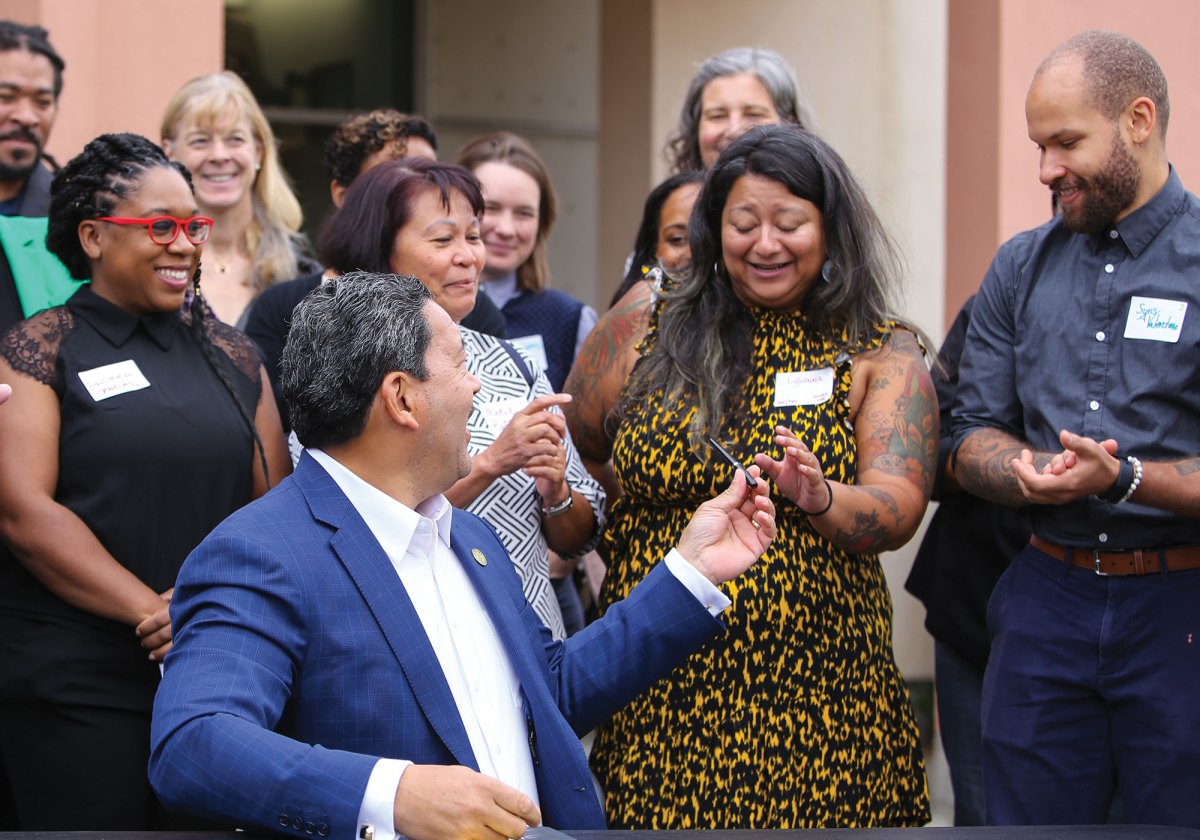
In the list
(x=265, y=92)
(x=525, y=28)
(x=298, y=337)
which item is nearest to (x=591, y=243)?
(x=525, y=28)

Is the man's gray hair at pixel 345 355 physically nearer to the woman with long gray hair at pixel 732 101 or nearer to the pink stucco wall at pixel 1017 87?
the woman with long gray hair at pixel 732 101

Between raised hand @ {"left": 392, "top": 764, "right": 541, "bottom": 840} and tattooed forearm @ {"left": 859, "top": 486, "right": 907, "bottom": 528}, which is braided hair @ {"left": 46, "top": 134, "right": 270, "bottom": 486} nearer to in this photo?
tattooed forearm @ {"left": 859, "top": 486, "right": 907, "bottom": 528}

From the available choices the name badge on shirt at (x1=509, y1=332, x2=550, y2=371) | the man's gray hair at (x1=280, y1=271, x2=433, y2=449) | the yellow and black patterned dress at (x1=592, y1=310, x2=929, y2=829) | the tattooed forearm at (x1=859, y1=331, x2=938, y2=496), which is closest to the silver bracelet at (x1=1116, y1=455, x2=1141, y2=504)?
the tattooed forearm at (x1=859, y1=331, x2=938, y2=496)

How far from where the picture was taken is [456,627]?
2561 millimetres

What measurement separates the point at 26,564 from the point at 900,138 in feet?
16.2

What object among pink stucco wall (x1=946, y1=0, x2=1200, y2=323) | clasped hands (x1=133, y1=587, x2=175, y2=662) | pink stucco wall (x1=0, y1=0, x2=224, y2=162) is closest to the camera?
clasped hands (x1=133, y1=587, x2=175, y2=662)

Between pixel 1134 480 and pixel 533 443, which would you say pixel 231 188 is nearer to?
pixel 533 443

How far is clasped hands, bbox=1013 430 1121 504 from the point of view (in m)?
3.06

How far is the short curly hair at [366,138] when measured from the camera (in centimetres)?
482

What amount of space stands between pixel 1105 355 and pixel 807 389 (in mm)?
702

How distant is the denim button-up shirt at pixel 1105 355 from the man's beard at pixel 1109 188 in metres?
0.06

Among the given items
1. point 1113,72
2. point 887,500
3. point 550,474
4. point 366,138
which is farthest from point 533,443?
point 366,138

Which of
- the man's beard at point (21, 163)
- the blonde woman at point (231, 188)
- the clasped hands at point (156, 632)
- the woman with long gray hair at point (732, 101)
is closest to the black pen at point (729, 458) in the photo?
the clasped hands at point (156, 632)

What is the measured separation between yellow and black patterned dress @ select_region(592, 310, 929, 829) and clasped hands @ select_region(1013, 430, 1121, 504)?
0.45m
